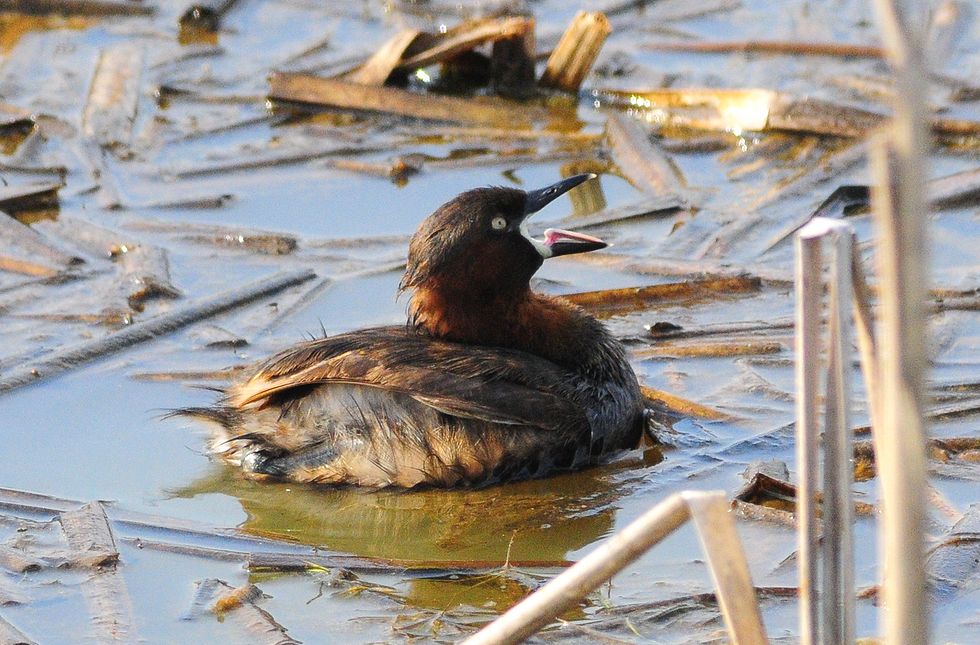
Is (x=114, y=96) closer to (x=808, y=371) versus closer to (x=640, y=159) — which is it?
(x=640, y=159)

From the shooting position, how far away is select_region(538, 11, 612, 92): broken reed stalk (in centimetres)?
879

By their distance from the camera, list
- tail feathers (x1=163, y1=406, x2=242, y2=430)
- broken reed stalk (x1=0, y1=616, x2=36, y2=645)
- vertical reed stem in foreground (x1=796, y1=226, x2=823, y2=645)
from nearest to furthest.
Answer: vertical reed stem in foreground (x1=796, y1=226, x2=823, y2=645) < broken reed stalk (x1=0, y1=616, x2=36, y2=645) < tail feathers (x1=163, y1=406, x2=242, y2=430)

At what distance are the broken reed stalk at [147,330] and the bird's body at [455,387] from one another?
85 cm

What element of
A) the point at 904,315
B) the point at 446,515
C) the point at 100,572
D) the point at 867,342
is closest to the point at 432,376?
the point at 446,515

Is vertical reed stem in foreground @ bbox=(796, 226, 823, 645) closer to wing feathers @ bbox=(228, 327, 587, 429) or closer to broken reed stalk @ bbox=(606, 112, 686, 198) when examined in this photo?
wing feathers @ bbox=(228, 327, 587, 429)

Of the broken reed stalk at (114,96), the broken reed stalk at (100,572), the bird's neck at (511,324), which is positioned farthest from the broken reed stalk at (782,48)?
the broken reed stalk at (100,572)

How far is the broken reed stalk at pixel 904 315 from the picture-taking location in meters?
2.03

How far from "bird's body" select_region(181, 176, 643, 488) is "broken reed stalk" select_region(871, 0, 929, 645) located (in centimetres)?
292

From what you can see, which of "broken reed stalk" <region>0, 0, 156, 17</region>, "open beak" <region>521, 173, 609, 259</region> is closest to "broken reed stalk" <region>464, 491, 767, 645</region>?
"open beak" <region>521, 173, 609, 259</region>

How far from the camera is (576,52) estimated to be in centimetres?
893

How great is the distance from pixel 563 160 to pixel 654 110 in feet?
2.75

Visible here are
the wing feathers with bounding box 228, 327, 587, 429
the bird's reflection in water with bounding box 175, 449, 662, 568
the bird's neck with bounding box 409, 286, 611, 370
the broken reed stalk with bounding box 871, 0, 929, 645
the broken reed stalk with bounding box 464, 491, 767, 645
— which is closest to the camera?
the broken reed stalk with bounding box 871, 0, 929, 645

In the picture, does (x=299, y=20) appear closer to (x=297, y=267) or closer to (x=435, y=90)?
(x=435, y=90)

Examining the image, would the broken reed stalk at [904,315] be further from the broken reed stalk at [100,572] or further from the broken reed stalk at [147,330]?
the broken reed stalk at [147,330]
